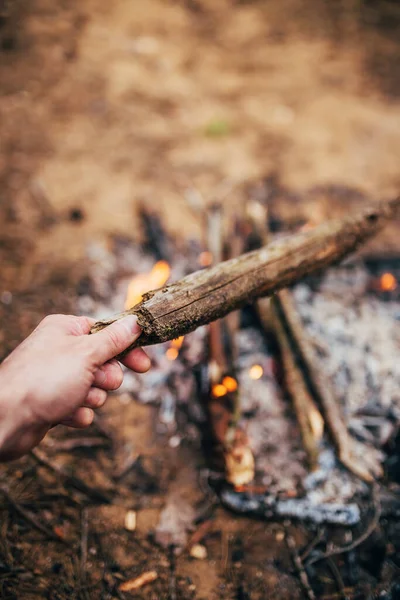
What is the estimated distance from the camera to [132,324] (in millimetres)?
1999

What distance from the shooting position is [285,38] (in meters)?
7.36

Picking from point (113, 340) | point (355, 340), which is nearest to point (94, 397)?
point (113, 340)

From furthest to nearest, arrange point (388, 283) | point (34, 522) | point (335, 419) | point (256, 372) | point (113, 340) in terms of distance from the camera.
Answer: point (388, 283) < point (256, 372) < point (335, 419) < point (34, 522) < point (113, 340)

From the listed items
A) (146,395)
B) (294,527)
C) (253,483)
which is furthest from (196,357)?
(294,527)

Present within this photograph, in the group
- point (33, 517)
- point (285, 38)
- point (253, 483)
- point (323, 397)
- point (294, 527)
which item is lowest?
point (294, 527)

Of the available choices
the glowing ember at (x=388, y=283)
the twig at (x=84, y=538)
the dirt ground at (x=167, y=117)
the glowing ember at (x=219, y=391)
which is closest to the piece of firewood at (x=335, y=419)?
the glowing ember at (x=219, y=391)

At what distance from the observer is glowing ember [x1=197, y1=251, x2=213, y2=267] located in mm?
4230

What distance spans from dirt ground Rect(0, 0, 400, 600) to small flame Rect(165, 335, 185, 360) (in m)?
0.59

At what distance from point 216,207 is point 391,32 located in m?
6.30

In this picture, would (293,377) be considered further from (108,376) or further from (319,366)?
(108,376)

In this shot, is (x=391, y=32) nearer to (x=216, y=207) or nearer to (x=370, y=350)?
(x=216, y=207)

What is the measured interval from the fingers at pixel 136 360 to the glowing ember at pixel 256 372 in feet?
4.91

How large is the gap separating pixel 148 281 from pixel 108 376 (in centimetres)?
223

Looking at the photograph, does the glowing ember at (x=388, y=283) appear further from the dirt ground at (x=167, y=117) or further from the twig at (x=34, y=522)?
the twig at (x=34, y=522)
